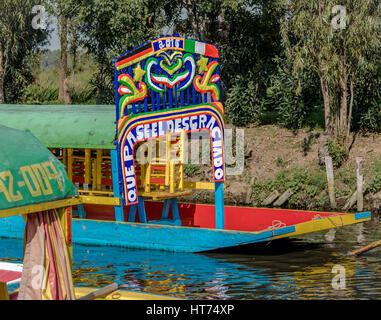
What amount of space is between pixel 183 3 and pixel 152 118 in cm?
1681

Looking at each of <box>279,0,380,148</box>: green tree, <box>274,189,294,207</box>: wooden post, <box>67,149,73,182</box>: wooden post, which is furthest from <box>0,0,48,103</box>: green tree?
<box>67,149,73,182</box>: wooden post

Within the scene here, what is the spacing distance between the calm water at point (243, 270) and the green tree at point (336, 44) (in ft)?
27.6

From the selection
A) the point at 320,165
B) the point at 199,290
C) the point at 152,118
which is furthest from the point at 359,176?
the point at 199,290

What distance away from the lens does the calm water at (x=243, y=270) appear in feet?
44.1

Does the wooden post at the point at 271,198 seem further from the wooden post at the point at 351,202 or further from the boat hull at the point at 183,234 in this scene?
the boat hull at the point at 183,234

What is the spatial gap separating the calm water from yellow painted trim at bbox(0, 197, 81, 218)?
5369 mm

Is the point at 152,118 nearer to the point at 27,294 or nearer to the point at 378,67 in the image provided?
the point at 27,294

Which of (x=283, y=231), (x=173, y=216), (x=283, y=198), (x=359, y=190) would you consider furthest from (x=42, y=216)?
(x=283, y=198)

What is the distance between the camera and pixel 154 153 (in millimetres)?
18297

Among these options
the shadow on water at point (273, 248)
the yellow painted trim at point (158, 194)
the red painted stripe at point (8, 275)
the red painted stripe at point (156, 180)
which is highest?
the red painted stripe at point (156, 180)

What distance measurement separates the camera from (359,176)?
23.5 m

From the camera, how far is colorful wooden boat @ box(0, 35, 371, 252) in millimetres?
16562

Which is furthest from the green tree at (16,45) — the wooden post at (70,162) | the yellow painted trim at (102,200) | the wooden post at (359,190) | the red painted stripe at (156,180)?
the yellow painted trim at (102,200)
